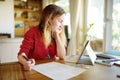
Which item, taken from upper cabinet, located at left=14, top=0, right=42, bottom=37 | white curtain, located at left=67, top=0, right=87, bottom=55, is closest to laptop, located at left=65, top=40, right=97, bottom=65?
white curtain, located at left=67, top=0, right=87, bottom=55

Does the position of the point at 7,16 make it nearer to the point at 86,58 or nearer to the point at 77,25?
the point at 77,25

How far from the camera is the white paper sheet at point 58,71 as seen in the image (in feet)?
3.17

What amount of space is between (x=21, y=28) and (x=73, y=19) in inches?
155

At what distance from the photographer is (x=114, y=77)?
0.97 meters

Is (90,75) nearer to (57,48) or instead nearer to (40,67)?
(40,67)

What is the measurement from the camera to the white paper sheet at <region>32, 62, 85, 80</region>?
96cm

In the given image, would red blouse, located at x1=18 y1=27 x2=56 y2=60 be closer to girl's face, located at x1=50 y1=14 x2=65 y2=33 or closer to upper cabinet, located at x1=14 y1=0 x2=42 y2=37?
girl's face, located at x1=50 y1=14 x2=65 y2=33

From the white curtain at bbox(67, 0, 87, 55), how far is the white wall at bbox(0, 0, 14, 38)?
3.77 metres

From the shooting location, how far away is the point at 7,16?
6.43 m

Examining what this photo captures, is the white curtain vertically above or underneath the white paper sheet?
above

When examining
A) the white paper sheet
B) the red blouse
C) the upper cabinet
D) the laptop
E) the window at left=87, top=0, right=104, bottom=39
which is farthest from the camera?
the upper cabinet

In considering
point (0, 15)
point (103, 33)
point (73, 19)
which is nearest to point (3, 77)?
point (103, 33)

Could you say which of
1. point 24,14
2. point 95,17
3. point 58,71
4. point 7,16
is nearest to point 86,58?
point 58,71

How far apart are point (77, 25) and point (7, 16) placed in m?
3.98
